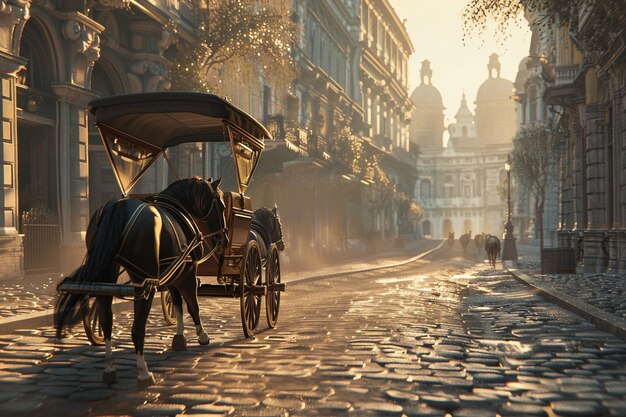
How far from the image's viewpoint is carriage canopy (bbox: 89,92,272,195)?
7.72 metres

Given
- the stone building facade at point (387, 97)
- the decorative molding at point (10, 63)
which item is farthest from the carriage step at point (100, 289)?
the stone building facade at point (387, 97)

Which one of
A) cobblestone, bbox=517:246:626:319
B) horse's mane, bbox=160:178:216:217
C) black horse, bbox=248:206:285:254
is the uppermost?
horse's mane, bbox=160:178:216:217

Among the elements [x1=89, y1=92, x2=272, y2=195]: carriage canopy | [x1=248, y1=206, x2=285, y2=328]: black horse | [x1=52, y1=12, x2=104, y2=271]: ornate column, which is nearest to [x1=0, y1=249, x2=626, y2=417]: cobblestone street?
[x1=248, y1=206, x2=285, y2=328]: black horse

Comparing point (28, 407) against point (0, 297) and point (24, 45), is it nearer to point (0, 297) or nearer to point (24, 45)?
point (0, 297)

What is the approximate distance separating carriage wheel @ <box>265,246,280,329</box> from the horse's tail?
11.8ft

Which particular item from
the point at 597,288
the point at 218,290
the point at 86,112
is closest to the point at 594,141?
the point at 597,288

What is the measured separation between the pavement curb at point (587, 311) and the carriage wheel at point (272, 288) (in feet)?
13.5

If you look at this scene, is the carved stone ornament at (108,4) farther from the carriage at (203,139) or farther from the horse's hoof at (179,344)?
the horse's hoof at (179,344)

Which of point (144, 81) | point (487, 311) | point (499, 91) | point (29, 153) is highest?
point (499, 91)

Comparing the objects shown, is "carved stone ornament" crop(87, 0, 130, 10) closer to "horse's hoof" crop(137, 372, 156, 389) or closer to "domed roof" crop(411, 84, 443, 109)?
"horse's hoof" crop(137, 372, 156, 389)

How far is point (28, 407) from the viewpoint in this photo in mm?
5555

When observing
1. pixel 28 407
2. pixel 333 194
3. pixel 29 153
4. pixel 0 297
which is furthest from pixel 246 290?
pixel 333 194

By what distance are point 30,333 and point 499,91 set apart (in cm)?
13332

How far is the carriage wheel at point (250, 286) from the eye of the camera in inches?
348
